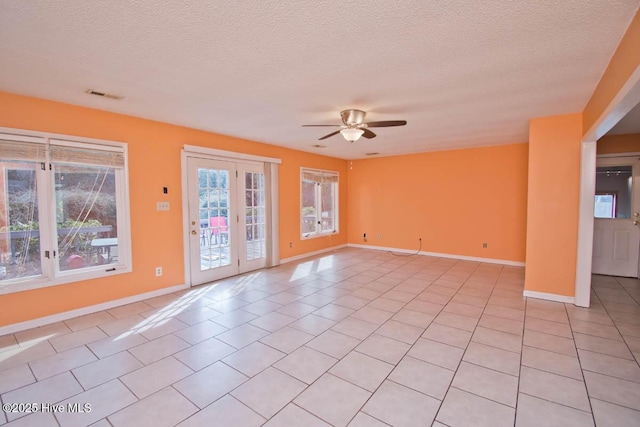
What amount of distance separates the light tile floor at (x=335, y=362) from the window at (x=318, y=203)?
2802mm

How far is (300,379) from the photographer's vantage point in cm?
220

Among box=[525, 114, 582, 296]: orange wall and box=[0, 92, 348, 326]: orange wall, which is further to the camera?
box=[525, 114, 582, 296]: orange wall

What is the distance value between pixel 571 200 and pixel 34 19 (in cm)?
541

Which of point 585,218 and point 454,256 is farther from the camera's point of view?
point 454,256

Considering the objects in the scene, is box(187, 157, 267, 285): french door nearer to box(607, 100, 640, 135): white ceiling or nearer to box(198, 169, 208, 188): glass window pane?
box(198, 169, 208, 188): glass window pane

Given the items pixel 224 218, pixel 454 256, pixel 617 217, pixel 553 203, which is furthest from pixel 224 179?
pixel 617 217

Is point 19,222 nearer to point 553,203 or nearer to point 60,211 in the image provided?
point 60,211

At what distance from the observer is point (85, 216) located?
11.3 ft

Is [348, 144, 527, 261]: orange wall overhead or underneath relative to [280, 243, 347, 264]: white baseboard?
overhead

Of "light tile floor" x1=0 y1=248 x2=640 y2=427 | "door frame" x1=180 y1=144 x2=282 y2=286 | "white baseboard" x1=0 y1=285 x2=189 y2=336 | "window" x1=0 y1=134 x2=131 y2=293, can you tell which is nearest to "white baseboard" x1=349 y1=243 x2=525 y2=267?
"light tile floor" x1=0 y1=248 x2=640 y2=427

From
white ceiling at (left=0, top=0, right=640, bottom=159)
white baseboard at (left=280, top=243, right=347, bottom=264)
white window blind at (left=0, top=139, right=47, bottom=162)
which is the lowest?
white baseboard at (left=280, top=243, right=347, bottom=264)

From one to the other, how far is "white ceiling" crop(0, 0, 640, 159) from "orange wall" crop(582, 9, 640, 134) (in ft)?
0.22

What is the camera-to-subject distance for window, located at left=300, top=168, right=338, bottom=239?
6.61 meters

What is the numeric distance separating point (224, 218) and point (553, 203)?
191 inches
